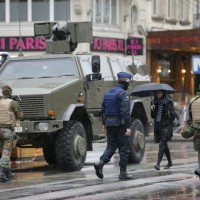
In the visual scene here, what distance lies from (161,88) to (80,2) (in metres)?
20.1

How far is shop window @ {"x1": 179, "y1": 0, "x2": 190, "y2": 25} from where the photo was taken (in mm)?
41594

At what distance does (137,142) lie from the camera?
57.1ft

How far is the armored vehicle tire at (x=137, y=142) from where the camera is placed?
679 inches

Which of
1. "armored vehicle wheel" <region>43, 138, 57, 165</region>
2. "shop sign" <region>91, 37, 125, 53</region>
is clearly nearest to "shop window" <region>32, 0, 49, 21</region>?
"shop sign" <region>91, 37, 125, 53</region>

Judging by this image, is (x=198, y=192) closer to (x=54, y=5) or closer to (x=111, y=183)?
(x=111, y=183)

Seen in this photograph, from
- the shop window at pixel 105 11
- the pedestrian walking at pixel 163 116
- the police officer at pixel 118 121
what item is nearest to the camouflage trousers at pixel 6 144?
the police officer at pixel 118 121

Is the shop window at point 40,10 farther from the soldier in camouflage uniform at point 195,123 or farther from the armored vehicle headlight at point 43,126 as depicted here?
the soldier in camouflage uniform at point 195,123

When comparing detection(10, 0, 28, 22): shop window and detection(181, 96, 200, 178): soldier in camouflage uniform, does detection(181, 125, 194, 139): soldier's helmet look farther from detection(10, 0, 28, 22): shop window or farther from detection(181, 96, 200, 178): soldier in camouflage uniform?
detection(10, 0, 28, 22): shop window

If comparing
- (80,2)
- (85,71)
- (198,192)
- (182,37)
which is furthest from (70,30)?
(182,37)

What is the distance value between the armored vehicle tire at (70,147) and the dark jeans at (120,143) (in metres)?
1.83

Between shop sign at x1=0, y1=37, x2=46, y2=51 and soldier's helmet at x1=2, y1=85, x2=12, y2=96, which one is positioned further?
shop sign at x1=0, y1=37, x2=46, y2=51

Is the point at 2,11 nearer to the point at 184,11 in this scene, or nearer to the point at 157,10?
the point at 157,10

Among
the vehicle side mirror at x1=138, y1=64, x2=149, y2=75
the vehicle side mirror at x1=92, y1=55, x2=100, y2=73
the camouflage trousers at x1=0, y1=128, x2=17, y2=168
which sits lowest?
the camouflage trousers at x1=0, y1=128, x2=17, y2=168

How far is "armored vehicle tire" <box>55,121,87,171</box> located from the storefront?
2168cm
